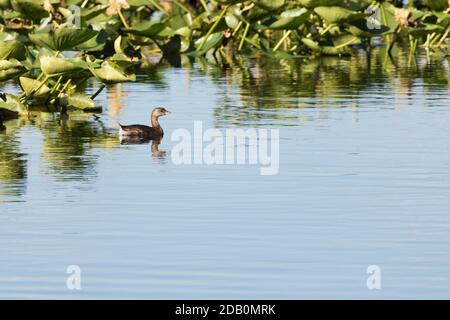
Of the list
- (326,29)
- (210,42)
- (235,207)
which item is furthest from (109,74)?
(326,29)

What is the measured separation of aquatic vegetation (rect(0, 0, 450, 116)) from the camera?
65.9 ft

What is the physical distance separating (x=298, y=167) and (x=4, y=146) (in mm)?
3617

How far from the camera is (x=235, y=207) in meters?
13.7

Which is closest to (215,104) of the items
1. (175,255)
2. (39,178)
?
(39,178)

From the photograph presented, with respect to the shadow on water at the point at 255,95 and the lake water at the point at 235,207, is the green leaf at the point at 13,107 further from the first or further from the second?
the lake water at the point at 235,207

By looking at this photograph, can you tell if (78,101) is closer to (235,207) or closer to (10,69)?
(10,69)

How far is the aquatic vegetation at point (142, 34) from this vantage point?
20.1 m

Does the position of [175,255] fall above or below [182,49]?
below

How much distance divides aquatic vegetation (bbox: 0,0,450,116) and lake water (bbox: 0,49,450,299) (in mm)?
675

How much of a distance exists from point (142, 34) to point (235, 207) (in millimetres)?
12889

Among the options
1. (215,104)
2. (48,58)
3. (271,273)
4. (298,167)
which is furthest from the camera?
(215,104)

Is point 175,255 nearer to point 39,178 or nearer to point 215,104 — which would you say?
point 39,178
